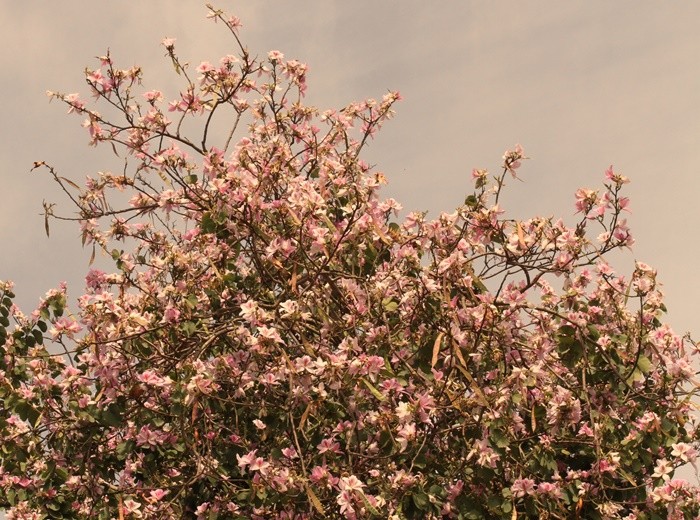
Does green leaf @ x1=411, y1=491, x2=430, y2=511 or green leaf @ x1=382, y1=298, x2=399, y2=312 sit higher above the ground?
green leaf @ x1=382, y1=298, x2=399, y2=312

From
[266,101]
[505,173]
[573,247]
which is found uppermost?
[266,101]

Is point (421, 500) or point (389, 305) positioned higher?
point (389, 305)

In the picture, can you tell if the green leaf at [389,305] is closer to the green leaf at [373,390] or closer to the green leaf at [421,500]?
the green leaf at [373,390]

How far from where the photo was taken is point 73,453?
9.35 m

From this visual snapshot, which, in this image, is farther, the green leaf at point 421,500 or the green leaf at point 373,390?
the green leaf at point 421,500

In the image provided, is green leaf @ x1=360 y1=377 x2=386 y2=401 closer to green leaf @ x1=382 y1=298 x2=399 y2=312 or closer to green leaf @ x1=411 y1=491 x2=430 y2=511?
green leaf @ x1=411 y1=491 x2=430 y2=511

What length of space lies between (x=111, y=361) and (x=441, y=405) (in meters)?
2.98

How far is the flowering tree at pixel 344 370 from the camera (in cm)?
778

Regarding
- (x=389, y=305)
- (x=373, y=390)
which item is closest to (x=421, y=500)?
(x=373, y=390)

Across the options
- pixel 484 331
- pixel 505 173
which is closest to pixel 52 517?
pixel 484 331

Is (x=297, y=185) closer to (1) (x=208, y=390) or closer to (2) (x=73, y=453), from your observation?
(1) (x=208, y=390)

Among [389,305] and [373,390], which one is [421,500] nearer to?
[373,390]

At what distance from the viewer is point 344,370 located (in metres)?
7.48

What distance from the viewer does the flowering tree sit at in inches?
306
